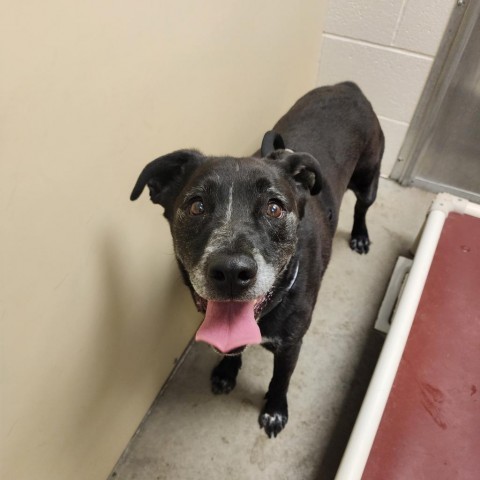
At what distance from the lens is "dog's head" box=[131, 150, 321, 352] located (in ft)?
3.81

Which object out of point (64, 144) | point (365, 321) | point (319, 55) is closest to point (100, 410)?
point (64, 144)

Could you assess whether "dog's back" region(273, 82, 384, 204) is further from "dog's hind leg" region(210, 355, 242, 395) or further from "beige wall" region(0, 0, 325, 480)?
"dog's hind leg" region(210, 355, 242, 395)

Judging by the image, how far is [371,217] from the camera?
2846 mm

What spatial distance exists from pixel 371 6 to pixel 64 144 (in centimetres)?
220

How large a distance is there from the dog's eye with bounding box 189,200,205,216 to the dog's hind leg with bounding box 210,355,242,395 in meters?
0.93

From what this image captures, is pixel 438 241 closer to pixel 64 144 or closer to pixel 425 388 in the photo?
pixel 425 388

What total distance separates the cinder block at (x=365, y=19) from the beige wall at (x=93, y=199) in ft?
2.80

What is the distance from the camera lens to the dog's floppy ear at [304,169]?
55.8 inches

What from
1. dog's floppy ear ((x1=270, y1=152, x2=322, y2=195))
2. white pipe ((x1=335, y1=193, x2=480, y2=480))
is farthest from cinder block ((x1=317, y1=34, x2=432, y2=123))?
dog's floppy ear ((x1=270, y1=152, x2=322, y2=195))

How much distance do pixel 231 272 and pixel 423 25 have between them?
2.14m

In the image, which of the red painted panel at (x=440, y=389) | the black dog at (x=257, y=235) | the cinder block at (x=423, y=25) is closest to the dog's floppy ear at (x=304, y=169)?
the black dog at (x=257, y=235)

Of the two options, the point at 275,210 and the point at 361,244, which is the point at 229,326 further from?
the point at 361,244

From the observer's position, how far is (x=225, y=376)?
202cm

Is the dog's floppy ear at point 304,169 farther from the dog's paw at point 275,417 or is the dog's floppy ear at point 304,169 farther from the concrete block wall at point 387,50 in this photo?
the concrete block wall at point 387,50
